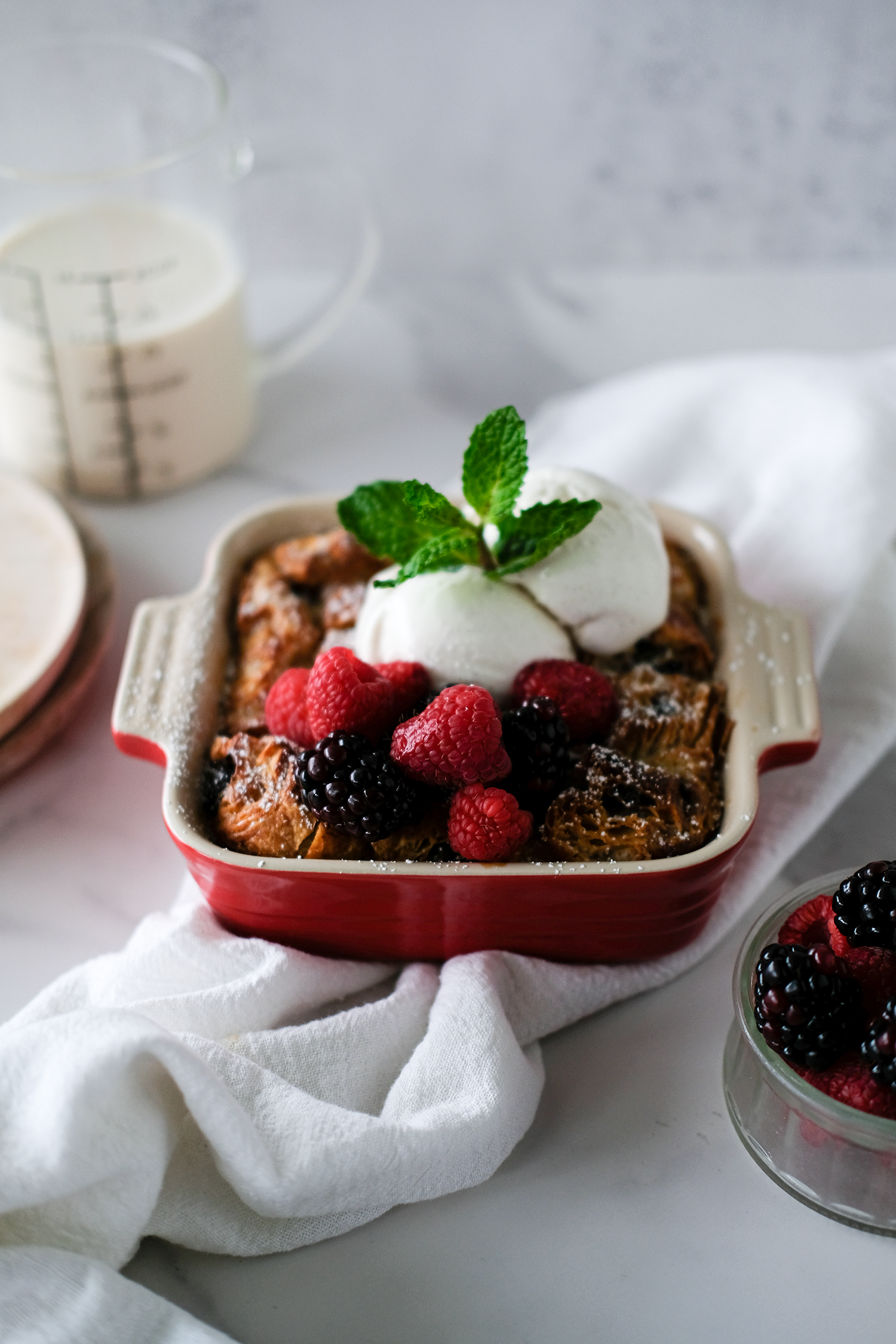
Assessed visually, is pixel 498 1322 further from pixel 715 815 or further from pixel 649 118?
pixel 649 118

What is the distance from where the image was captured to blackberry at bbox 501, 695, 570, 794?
1136 millimetres

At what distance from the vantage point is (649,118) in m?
1.97

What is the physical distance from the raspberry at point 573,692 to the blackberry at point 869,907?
281 millimetres

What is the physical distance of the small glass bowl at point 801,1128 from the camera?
0.98 meters

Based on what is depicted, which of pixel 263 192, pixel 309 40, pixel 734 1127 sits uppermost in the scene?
pixel 309 40

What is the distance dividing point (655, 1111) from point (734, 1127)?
68 mm

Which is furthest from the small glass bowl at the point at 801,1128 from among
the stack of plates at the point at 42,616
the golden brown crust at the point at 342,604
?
the stack of plates at the point at 42,616

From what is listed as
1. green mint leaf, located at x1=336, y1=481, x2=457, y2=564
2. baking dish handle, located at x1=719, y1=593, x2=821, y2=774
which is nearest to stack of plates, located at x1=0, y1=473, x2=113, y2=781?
green mint leaf, located at x1=336, y1=481, x2=457, y2=564

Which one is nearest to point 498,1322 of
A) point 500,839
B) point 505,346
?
point 500,839

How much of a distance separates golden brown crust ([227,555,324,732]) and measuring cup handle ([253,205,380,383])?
545 millimetres

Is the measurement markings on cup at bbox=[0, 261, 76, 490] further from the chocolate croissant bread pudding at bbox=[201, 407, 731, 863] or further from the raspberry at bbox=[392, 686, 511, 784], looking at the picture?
the raspberry at bbox=[392, 686, 511, 784]

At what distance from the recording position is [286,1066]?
1.10 metres

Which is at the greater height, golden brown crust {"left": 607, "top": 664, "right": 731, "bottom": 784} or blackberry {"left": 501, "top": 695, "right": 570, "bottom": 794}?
blackberry {"left": 501, "top": 695, "right": 570, "bottom": 794}

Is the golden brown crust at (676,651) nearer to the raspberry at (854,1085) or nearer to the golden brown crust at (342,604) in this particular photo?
the golden brown crust at (342,604)
